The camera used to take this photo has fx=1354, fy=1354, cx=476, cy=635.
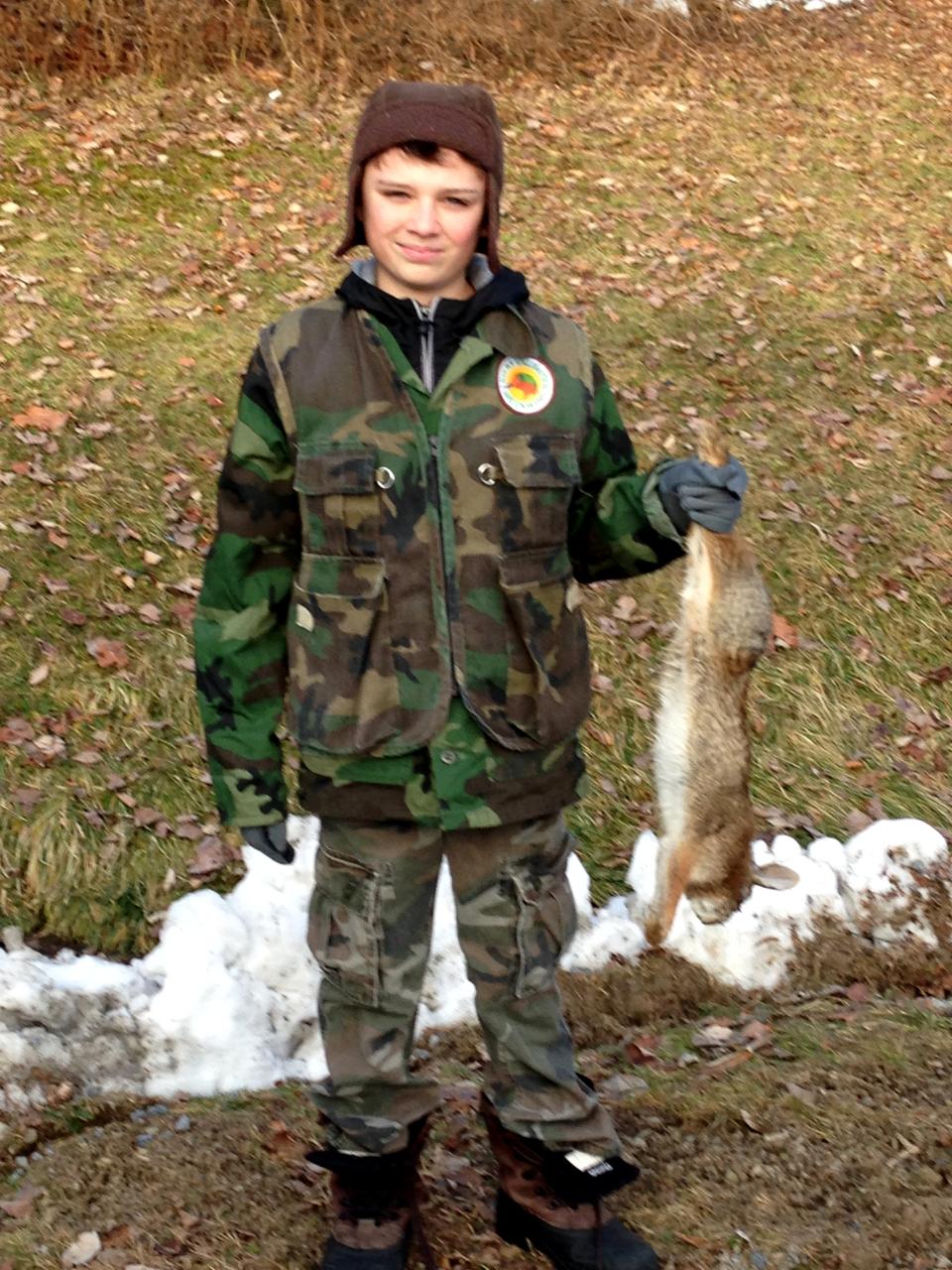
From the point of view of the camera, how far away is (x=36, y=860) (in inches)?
190

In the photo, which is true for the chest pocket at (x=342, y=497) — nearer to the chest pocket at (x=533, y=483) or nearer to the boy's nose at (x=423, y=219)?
the chest pocket at (x=533, y=483)

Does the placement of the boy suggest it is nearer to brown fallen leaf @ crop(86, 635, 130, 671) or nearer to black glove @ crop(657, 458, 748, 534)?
black glove @ crop(657, 458, 748, 534)

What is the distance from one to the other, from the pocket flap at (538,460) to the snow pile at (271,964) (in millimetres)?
2351

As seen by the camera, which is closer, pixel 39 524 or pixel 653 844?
pixel 653 844

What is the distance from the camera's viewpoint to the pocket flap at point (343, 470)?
2.66m

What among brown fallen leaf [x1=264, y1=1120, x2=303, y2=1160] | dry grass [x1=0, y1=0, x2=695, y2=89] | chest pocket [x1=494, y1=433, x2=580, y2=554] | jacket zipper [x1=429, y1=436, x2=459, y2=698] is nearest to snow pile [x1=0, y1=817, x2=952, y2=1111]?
brown fallen leaf [x1=264, y1=1120, x2=303, y2=1160]

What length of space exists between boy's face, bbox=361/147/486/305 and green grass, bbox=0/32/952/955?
115 inches

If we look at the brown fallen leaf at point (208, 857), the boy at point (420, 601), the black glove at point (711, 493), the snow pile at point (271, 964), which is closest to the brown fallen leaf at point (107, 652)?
the brown fallen leaf at point (208, 857)

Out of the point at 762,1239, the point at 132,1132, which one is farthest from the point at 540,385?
the point at 132,1132

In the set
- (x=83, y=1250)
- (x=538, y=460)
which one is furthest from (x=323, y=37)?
(x=83, y=1250)

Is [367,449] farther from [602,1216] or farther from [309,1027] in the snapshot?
[309,1027]

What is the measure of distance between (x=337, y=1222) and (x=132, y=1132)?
1.08 meters

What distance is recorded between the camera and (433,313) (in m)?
2.72

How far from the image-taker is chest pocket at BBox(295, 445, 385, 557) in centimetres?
267
